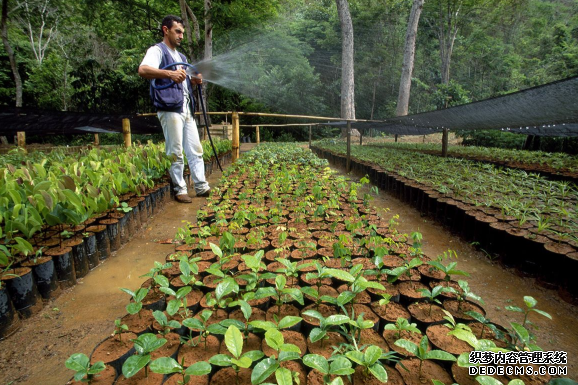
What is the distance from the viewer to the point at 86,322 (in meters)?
1.83

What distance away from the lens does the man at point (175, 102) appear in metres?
3.37

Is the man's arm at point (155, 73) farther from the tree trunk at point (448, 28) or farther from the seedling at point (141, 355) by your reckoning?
the tree trunk at point (448, 28)

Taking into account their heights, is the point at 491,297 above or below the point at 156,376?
below

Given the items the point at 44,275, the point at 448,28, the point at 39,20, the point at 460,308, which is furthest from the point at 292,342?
the point at 448,28

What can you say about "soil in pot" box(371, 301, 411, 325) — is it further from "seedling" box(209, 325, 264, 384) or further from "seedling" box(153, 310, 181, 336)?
"seedling" box(153, 310, 181, 336)

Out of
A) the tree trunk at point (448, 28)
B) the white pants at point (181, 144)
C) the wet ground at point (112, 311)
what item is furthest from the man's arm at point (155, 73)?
the tree trunk at point (448, 28)

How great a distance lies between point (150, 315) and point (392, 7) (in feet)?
87.8

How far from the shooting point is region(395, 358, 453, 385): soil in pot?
1.08m

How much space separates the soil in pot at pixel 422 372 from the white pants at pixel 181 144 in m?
3.48

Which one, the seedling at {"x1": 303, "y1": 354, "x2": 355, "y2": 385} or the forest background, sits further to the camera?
the forest background

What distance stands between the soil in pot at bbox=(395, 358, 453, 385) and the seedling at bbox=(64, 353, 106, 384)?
39.6 inches

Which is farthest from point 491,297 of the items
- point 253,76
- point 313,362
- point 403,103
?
point 253,76

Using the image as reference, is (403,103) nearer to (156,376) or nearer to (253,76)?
(253,76)

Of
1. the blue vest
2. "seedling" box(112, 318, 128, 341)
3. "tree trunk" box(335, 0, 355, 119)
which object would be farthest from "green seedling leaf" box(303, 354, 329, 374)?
"tree trunk" box(335, 0, 355, 119)
